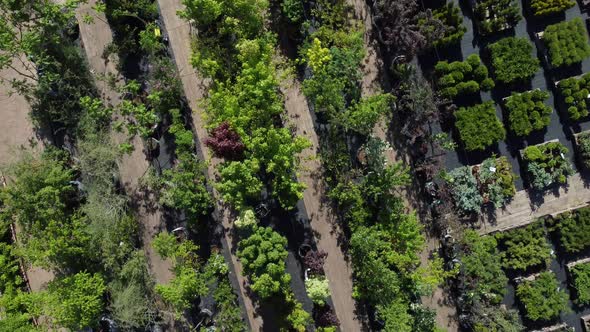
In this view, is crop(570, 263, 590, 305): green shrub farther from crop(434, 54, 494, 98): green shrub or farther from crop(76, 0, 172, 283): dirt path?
crop(76, 0, 172, 283): dirt path

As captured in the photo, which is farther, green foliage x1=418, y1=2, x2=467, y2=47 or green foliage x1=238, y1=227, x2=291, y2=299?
green foliage x1=418, y1=2, x2=467, y2=47

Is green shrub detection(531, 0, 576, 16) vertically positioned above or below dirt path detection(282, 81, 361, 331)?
above

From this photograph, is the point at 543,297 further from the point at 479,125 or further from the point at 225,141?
the point at 225,141

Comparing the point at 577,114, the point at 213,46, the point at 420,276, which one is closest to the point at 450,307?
the point at 420,276

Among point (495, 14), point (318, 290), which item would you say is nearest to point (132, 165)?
point (318, 290)

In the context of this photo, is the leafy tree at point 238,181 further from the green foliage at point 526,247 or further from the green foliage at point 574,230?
the green foliage at point 574,230

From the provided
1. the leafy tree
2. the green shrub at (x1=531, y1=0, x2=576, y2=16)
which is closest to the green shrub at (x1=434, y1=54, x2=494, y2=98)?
the green shrub at (x1=531, y1=0, x2=576, y2=16)
